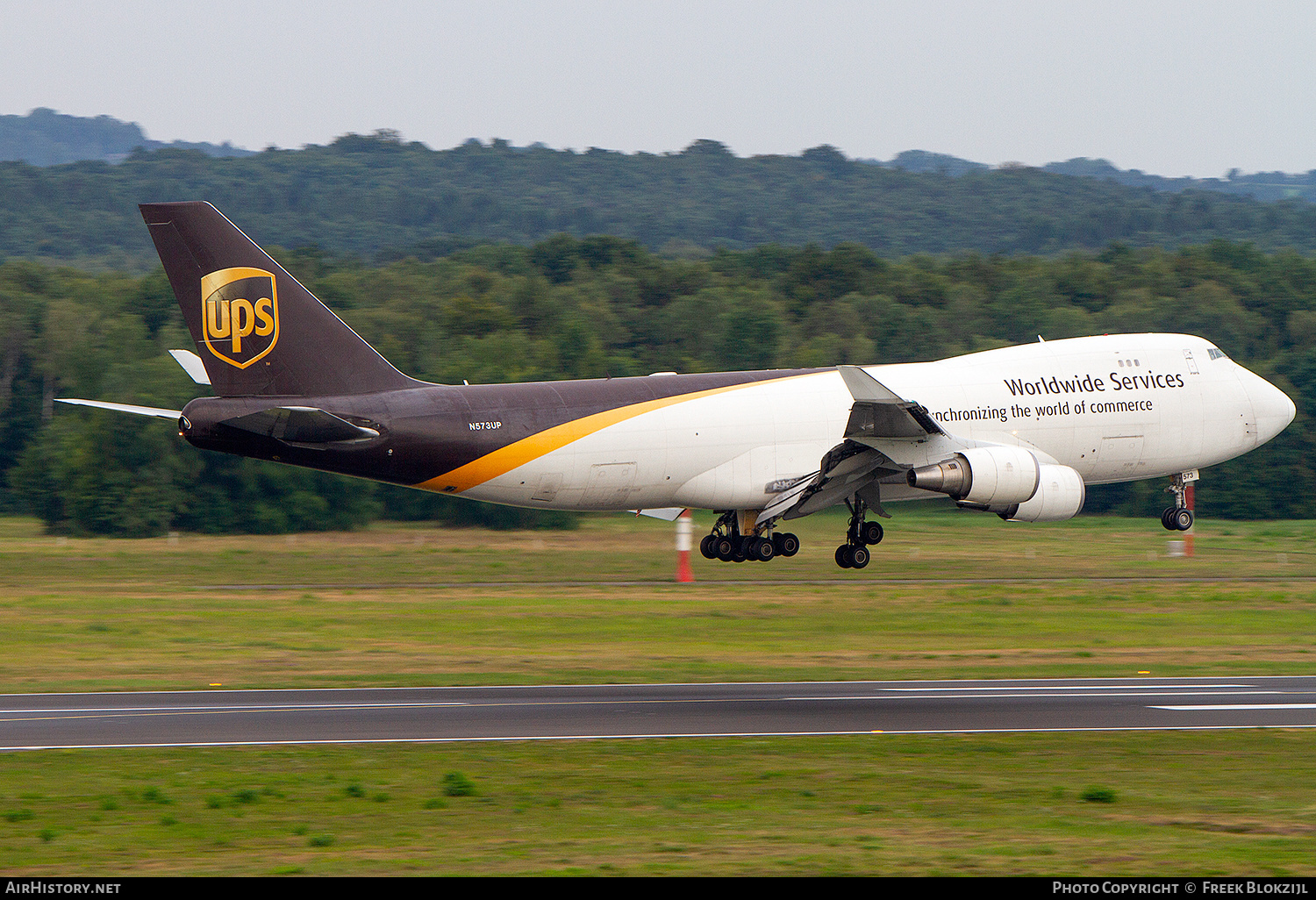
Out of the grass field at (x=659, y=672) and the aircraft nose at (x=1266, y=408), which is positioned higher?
the aircraft nose at (x=1266, y=408)

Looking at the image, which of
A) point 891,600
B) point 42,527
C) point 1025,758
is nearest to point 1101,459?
point 891,600

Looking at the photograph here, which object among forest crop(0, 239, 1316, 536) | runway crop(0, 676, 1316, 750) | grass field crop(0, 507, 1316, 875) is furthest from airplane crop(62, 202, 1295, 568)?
forest crop(0, 239, 1316, 536)

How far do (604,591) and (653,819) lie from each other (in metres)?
22.7

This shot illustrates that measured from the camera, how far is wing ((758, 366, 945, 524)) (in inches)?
1340

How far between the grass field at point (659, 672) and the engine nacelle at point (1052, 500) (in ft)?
7.23

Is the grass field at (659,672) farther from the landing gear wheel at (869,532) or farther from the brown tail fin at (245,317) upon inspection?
the brown tail fin at (245,317)

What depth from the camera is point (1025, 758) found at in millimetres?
18688

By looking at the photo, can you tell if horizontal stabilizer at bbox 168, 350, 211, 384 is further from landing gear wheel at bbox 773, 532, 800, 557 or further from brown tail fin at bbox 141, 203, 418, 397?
landing gear wheel at bbox 773, 532, 800, 557

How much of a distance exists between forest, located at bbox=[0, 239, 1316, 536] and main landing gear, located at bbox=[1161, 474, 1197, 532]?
16.4 meters

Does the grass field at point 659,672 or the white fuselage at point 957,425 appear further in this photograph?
the white fuselage at point 957,425

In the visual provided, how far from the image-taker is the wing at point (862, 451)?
34031 millimetres

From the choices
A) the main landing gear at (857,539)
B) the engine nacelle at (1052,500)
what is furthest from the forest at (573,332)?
the engine nacelle at (1052,500)

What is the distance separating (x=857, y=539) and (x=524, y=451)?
9044 mm
